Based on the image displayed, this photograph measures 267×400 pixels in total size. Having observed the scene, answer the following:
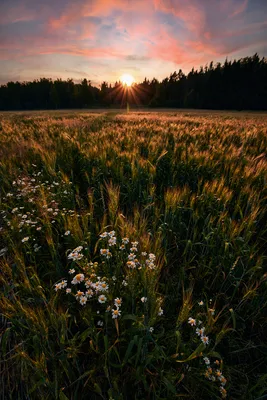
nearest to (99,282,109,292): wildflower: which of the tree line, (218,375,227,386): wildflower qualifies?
(218,375,227,386): wildflower

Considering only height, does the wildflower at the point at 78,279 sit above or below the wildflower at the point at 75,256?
below

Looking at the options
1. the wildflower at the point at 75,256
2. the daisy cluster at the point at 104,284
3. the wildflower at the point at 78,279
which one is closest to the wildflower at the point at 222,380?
the daisy cluster at the point at 104,284

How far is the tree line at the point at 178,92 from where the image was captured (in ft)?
202

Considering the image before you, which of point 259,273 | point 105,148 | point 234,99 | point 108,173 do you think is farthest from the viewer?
point 234,99

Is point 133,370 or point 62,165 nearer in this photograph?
point 133,370

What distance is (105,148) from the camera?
12.8ft

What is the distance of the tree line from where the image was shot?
202ft

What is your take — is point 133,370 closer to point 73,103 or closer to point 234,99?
point 234,99

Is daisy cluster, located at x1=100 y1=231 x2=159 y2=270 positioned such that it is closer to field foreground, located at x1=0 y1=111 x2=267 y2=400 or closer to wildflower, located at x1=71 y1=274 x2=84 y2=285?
field foreground, located at x1=0 y1=111 x2=267 y2=400

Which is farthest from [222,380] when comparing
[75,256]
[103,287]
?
[75,256]

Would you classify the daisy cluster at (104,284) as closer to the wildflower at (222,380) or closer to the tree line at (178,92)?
the wildflower at (222,380)

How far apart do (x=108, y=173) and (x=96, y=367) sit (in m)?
2.47

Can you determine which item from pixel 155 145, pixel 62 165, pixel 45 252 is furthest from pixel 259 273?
pixel 62 165

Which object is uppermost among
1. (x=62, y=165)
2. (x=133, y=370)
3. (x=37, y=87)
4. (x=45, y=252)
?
(x=37, y=87)
